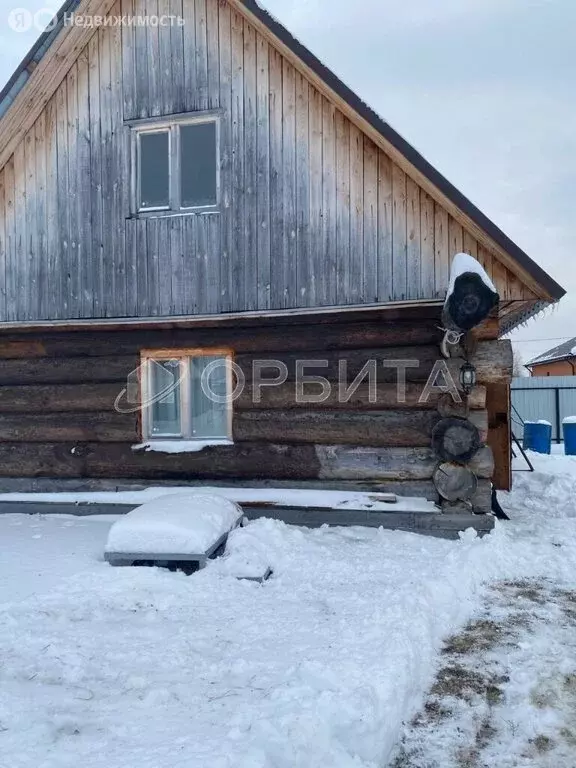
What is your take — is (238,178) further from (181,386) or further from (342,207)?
(181,386)

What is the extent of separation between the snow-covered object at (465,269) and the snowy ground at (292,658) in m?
2.58

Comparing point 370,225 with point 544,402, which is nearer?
point 370,225

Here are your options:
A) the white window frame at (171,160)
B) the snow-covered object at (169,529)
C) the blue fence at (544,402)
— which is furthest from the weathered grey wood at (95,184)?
the blue fence at (544,402)

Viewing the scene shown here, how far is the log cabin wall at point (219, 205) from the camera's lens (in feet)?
21.2

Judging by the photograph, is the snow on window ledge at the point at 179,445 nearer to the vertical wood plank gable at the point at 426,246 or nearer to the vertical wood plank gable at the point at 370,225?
the vertical wood plank gable at the point at 370,225

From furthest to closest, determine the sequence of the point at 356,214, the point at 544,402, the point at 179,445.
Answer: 1. the point at 544,402
2. the point at 179,445
3. the point at 356,214

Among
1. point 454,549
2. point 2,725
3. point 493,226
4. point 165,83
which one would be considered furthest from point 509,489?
point 2,725

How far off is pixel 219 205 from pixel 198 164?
721mm

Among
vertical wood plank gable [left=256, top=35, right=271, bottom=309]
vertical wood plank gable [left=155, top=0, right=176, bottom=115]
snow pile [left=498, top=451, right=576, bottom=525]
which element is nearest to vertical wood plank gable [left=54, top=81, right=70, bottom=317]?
vertical wood plank gable [left=155, top=0, right=176, bottom=115]

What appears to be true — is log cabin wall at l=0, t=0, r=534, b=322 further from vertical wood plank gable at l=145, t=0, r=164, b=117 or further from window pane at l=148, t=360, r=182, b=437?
window pane at l=148, t=360, r=182, b=437

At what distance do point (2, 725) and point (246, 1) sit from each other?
694 centimetres

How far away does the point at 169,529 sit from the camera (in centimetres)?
494

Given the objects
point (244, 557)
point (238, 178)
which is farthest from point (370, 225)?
point (244, 557)

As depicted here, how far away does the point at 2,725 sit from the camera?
2.60 meters
